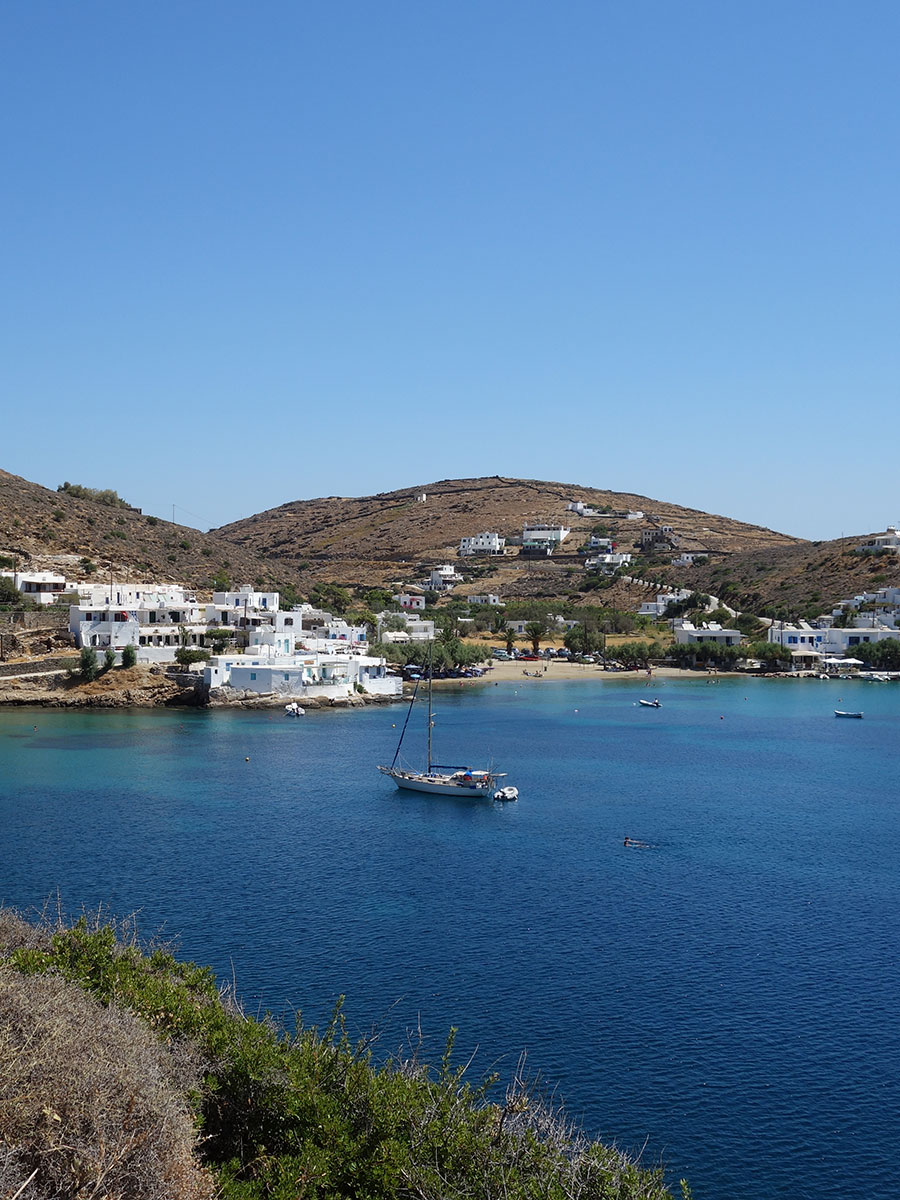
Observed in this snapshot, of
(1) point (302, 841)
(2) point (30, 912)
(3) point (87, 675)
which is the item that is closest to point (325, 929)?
(2) point (30, 912)

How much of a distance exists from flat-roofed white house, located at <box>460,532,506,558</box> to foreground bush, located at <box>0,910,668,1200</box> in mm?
143018

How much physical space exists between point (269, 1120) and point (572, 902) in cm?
1581

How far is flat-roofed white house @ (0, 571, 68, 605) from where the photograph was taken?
7369 cm

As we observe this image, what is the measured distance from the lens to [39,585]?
247ft

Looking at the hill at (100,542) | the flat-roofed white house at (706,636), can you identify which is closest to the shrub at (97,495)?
the hill at (100,542)

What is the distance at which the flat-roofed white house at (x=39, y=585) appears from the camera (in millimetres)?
73688

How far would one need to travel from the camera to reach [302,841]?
34.6 metres

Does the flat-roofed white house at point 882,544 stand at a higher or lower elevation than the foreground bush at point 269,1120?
higher

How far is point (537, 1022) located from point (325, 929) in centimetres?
688

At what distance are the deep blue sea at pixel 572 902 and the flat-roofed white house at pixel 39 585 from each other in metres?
19.0

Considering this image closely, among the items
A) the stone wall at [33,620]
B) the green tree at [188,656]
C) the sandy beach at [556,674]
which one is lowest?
the sandy beach at [556,674]

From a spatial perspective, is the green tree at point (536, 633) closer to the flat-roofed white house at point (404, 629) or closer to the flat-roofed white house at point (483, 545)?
the flat-roofed white house at point (404, 629)

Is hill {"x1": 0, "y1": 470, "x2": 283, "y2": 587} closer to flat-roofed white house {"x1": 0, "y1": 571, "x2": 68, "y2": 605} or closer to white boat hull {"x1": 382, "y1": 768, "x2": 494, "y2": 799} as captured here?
flat-roofed white house {"x1": 0, "y1": 571, "x2": 68, "y2": 605}

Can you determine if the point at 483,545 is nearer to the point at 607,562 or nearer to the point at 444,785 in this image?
the point at 607,562
